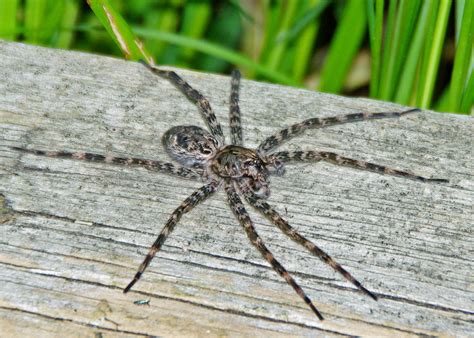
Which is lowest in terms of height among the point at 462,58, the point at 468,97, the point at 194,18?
the point at 468,97

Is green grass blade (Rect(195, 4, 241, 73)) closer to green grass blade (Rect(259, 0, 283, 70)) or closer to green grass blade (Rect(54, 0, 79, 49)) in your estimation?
green grass blade (Rect(259, 0, 283, 70))

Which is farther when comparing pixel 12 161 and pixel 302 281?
pixel 12 161

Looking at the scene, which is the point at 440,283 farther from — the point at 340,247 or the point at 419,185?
the point at 419,185

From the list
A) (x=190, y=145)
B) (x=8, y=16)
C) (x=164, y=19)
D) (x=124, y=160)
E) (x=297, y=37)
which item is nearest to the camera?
(x=124, y=160)

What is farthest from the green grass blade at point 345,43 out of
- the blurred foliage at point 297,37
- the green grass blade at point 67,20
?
the green grass blade at point 67,20

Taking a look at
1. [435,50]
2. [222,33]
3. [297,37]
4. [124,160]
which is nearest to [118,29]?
[124,160]

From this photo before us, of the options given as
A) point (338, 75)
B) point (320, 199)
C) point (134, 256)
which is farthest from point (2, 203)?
point (338, 75)

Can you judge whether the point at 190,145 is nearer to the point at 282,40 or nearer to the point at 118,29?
the point at 118,29
